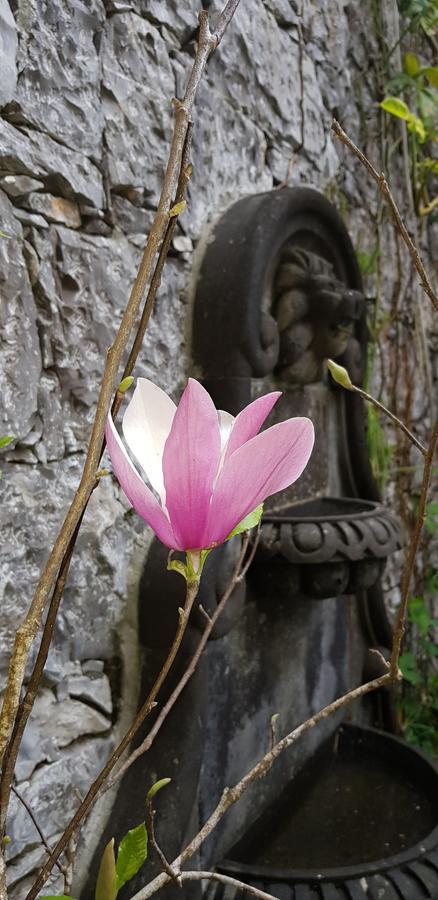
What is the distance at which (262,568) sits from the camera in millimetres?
1183

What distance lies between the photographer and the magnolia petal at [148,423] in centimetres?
47

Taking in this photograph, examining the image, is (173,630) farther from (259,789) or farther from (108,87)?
(108,87)

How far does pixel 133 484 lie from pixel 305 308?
98cm

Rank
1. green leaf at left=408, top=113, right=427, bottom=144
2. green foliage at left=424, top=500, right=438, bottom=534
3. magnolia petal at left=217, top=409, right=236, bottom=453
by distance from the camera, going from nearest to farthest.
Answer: magnolia petal at left=217, top=409, right=236, bottom=453, green leaf at left=408, top=113, right=427, bottom=144, green foliage at left=424, top=500, right=438, bottom=534

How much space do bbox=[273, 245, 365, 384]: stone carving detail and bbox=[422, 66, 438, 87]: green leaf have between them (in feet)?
3.49

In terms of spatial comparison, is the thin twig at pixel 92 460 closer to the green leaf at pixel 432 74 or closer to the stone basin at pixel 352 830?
the stone basin at pixel 352 830

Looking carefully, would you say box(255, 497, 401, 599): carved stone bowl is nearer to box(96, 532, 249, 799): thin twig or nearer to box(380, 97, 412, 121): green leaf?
box(96, 532, 249, 799): thin twig

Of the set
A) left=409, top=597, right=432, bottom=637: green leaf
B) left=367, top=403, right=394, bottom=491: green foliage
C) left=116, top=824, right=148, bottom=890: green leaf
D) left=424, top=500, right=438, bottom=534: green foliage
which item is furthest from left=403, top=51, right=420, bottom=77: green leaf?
left=116, top=824, right=148, bottom=890: green leaf

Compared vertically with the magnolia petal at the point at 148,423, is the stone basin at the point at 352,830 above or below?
below

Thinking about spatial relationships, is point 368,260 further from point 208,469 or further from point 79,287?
point 208,469

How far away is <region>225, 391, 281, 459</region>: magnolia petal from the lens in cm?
44

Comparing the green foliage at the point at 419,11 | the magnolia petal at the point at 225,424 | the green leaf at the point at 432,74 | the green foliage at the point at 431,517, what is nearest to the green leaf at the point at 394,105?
the green leaf at the point at 432,74

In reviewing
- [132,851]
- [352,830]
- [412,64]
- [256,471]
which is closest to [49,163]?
[256,471]

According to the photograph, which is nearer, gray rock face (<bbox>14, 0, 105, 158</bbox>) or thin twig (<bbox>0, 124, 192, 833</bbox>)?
thin twig (<bbox>0, 124, 192, 833</bbox>)
